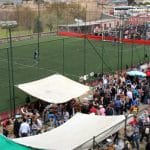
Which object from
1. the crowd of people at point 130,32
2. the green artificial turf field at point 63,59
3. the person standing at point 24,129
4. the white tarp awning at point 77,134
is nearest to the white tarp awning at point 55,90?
the green artificial turf field at point 63,59

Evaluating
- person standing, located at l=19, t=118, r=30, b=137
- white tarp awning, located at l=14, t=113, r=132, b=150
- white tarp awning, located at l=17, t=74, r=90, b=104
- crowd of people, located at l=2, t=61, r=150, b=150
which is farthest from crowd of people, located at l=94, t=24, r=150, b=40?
white tarp awning, located at l=14, t=113, r=132, b=150

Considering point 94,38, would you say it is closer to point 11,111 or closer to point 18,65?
point 18,65

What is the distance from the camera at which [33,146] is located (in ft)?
38.9

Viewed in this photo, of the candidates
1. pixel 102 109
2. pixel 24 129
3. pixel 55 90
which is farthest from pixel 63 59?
pixel 24 129

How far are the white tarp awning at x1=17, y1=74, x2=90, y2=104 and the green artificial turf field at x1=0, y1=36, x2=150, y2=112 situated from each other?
7.05 ft

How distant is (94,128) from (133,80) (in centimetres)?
1139

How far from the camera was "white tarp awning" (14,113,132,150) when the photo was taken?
12.0m

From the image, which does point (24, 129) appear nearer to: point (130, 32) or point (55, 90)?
point (55, 90)

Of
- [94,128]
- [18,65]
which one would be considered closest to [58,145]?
[94,128]

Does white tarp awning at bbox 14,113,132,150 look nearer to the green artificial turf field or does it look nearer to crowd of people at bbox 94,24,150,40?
the green artificial turf field

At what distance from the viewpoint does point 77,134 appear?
504 inches

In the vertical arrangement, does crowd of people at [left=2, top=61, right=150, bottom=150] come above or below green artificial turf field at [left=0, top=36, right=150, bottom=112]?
above

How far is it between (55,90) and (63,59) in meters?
8.34

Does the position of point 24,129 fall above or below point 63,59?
below
